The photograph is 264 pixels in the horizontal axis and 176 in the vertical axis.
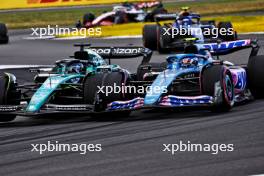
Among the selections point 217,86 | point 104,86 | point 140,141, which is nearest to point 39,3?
point 104,86

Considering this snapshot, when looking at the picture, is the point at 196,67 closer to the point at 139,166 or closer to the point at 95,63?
the point at 95,63

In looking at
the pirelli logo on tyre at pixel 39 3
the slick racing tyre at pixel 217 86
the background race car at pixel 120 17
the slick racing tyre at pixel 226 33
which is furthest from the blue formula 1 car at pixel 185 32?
the pirelli logo on tyre at pixel 39 3

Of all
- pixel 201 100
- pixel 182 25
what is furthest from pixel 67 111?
pixel 182 25

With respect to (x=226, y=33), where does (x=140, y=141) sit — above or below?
above

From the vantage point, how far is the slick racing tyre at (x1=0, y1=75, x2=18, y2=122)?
1181 cm

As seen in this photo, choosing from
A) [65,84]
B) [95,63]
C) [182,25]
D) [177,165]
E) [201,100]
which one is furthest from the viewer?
[182,25]

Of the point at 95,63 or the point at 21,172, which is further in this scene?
the point at 95,63

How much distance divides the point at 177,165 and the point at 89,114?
3.74m

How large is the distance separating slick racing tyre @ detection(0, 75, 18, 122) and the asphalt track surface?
164 mm

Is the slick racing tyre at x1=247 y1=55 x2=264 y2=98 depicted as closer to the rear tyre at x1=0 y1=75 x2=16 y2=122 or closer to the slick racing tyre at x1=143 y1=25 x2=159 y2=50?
the rear tyre at x1=0 y1=75 x2=16 y2=122

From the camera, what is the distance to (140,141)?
30.5ft

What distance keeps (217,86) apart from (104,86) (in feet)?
4.97

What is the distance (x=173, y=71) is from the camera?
11.7 m

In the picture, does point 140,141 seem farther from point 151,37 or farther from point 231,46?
point 151,37
